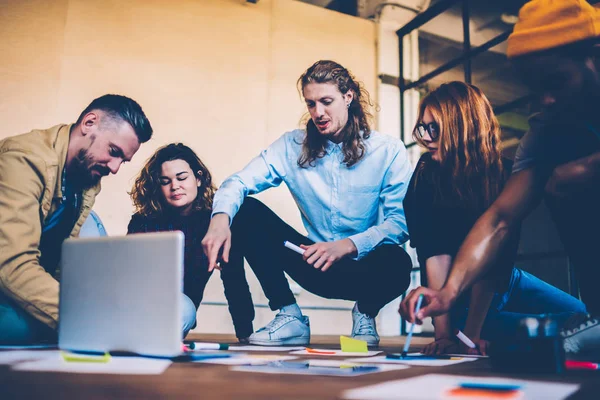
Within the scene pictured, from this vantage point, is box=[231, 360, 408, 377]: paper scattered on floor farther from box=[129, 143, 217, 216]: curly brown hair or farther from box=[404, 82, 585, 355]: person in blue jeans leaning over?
box=[129, 143, 217, 216]: curly brown hair

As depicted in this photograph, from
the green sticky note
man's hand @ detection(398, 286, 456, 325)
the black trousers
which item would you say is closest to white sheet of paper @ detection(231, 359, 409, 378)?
man's hand @ detection(398, 286, 456, 325)

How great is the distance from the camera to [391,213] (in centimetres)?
216

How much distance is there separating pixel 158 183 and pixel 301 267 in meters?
0.93

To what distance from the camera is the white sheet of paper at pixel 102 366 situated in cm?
84

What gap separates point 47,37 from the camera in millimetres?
2979

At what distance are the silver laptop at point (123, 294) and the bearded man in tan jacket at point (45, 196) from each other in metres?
0.40

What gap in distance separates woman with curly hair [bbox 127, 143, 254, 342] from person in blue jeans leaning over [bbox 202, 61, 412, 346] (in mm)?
126

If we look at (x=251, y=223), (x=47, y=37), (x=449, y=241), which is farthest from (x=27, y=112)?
(x=449, y=241)

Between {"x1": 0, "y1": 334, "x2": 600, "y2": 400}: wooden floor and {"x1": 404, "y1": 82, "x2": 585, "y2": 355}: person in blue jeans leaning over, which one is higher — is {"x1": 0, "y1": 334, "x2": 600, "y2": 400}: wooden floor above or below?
below

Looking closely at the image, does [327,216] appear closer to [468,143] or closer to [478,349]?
[468,143]

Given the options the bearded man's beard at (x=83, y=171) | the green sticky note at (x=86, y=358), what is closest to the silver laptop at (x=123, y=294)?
the green sticky note at (x=86, y=358)

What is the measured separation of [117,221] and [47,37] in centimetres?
109

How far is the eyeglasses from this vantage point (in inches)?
74.0

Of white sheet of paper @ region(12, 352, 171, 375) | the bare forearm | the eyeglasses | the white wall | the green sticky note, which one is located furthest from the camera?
the white wall
